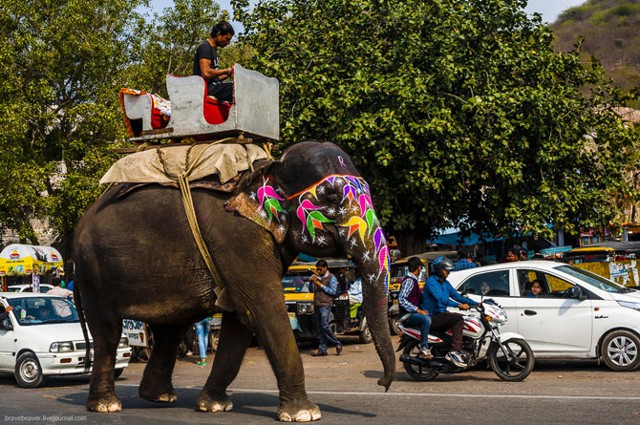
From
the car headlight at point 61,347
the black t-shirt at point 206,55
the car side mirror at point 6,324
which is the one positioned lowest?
the car headlight at point 61,347

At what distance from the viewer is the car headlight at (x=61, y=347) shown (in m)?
14.5

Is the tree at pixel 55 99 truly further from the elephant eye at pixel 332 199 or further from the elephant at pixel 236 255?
the elephant eye at pixel 332 199

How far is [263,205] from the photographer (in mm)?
8750

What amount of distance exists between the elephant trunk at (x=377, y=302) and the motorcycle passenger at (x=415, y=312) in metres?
4.77

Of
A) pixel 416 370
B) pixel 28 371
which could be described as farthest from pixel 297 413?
pixel 28 371

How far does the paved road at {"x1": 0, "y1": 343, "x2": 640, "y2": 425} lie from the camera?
902cm

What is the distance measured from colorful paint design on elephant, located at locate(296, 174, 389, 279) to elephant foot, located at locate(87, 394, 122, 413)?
9.53ft

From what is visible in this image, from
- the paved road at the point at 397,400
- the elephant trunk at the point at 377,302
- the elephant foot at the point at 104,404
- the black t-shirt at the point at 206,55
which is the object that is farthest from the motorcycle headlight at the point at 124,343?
the elephant trunk at the point at 377,302

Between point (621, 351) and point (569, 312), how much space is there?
3.10 feet

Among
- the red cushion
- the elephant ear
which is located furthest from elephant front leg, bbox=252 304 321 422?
the red cushion

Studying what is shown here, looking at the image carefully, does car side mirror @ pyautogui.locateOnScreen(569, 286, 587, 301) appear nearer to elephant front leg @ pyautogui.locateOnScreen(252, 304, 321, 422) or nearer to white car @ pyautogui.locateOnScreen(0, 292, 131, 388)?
elephant front leg @ pyautogui.locateOnScreen(252, 304, 321, 422)

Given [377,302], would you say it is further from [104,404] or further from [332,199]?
[104,404]

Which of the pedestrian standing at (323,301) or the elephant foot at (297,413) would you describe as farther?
the pedestrian standing at (323,301)

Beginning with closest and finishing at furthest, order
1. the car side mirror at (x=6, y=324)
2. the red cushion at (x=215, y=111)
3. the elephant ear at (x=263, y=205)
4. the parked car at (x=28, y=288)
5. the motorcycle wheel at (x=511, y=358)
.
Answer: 1. the elephant ear at (x=263, y=205)
2. the red cushion at (x=215, y=111)
3. the motorcycle wheel at (x=511, y=358)
4. the car side mirror at (x=6, y=324)
5. the parked car at (x=28, y=288)
